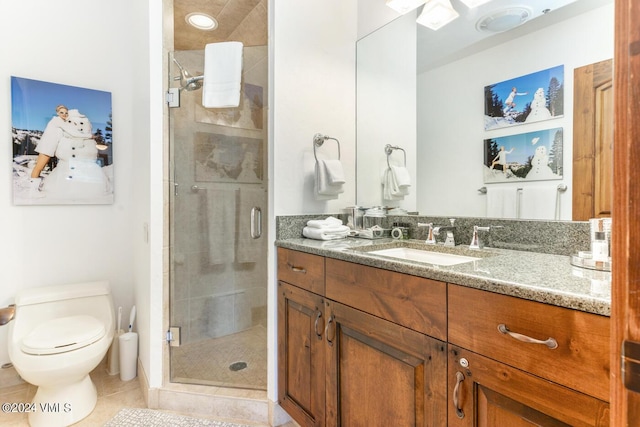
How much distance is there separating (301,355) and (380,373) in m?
0.49

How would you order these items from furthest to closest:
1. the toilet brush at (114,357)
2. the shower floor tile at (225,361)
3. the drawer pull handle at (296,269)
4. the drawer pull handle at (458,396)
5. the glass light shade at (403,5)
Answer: the toilet brush at (114,357)
the shower floor tile at (225,361)
the glass light shade at (403,5)
the drawer pull handle at (296,269)
the drawer pull handle at (458,396)

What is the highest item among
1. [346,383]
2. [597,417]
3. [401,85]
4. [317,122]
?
[401,85]

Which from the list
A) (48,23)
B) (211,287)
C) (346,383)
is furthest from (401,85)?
(48,23)

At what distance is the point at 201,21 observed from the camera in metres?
2.27

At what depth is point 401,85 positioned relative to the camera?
Result: 185cm

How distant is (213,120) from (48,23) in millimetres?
1170

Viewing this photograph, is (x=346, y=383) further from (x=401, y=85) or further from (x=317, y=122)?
(x=401, y=85)

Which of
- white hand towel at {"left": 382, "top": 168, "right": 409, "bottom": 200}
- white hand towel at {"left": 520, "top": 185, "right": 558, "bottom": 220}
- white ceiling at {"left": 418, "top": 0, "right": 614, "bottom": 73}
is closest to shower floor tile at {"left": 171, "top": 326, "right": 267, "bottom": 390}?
white hand towel at {"left": 382, "top": 168, "right": 409, "bottom": 200}

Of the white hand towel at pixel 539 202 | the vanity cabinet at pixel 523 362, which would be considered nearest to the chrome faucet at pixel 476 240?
the white hand towel at pixel 539 202

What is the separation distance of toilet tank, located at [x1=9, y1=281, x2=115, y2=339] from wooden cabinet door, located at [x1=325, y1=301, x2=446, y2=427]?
142 cm

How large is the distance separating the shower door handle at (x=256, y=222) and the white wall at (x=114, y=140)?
614 mm

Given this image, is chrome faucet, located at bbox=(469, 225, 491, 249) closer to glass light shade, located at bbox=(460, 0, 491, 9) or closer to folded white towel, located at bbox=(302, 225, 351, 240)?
folded white towel, located at bbox=(302, 225, 351, 240)

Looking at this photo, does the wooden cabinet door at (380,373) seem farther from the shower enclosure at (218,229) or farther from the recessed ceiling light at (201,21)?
the recessed ceiling light at (201,21)

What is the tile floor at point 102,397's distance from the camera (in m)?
1.63
